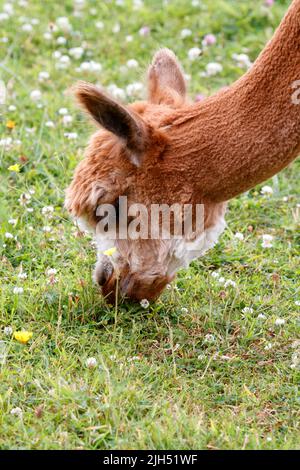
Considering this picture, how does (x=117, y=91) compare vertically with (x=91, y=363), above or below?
above

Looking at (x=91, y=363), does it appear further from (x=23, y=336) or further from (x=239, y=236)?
(x=239, y=236)

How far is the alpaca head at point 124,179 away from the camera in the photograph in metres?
3.73

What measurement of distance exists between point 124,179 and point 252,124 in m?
0.57

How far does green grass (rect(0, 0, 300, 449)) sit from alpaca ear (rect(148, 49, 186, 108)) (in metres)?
0.96

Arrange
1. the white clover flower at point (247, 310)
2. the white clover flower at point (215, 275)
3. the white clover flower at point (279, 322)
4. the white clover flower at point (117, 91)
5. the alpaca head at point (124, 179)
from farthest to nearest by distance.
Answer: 1. the white clover flower at point (117, 91)
2. the white clover flower at point (215, 275)
3. the white clover flower at point (247, 310)
4. the white clover flower at point (279, 322)
5. the alpaca head at point (124, 179)

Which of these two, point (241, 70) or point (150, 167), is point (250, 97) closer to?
point (150, 167)

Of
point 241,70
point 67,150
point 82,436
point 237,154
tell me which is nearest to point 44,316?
point 82,436

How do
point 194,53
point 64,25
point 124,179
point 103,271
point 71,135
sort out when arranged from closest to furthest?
point 124,179 → point 103,271 → point 71,135 → point 194,53 → point 64,25

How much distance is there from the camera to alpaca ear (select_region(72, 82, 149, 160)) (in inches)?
143

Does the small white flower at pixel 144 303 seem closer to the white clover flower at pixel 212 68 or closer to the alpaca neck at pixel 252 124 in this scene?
the alpaca neck at pixel 252 124

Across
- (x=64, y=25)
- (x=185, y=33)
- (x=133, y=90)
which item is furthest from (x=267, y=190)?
(x=64, y=25)

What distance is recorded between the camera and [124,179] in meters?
3.87

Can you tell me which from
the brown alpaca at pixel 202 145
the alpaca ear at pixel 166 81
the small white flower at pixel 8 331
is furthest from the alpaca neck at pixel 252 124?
the small white flower at pixel 8 331

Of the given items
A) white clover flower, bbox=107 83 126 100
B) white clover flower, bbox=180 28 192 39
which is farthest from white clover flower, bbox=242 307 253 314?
white clover flower, bbox=180 28 192 39
